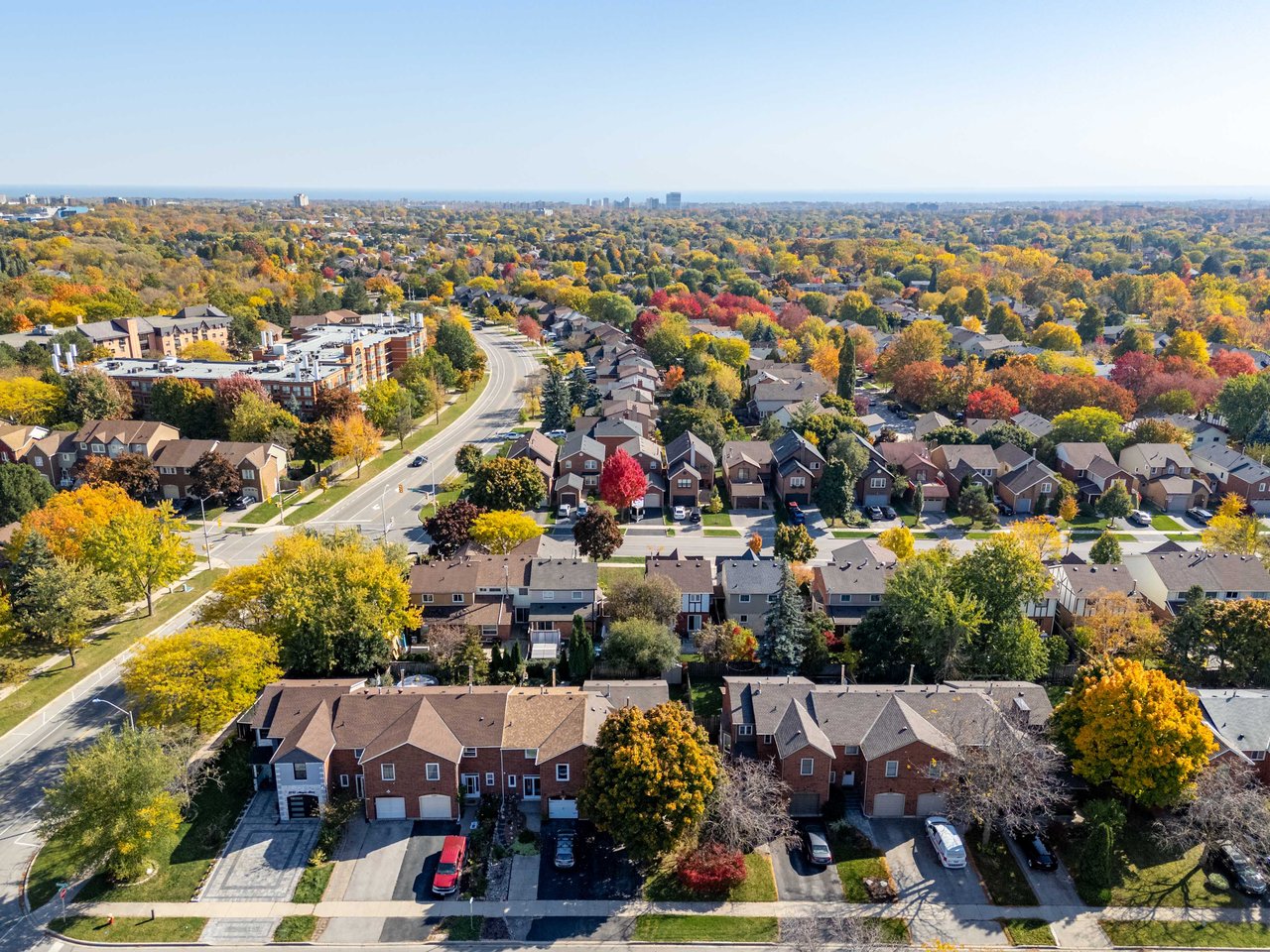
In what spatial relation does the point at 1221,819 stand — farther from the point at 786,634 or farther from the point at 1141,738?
the point at 786,634

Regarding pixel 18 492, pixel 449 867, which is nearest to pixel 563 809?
pixel 449 867

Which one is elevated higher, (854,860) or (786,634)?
(786,634)

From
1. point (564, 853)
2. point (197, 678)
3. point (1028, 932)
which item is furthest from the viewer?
point (197, 678)

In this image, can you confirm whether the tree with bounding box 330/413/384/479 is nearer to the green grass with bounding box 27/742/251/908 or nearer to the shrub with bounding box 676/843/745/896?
the green grass with bounding box 27/742/251/908

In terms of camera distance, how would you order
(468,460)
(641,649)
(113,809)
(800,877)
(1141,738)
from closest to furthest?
(113,809)
(800,877)
(1141,738)
(641,649)
(468,460)

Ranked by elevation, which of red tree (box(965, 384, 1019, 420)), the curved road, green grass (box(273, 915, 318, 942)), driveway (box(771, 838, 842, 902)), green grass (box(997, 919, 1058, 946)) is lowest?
green grass (box(997, 919, 1058, 946))

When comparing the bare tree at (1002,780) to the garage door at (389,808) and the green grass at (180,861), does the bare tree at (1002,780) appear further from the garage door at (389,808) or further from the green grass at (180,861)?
the green grass at (180,861)

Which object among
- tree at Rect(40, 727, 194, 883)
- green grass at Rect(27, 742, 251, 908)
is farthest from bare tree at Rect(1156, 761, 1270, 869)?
tree at Rect(40, 727, 194, 883)
